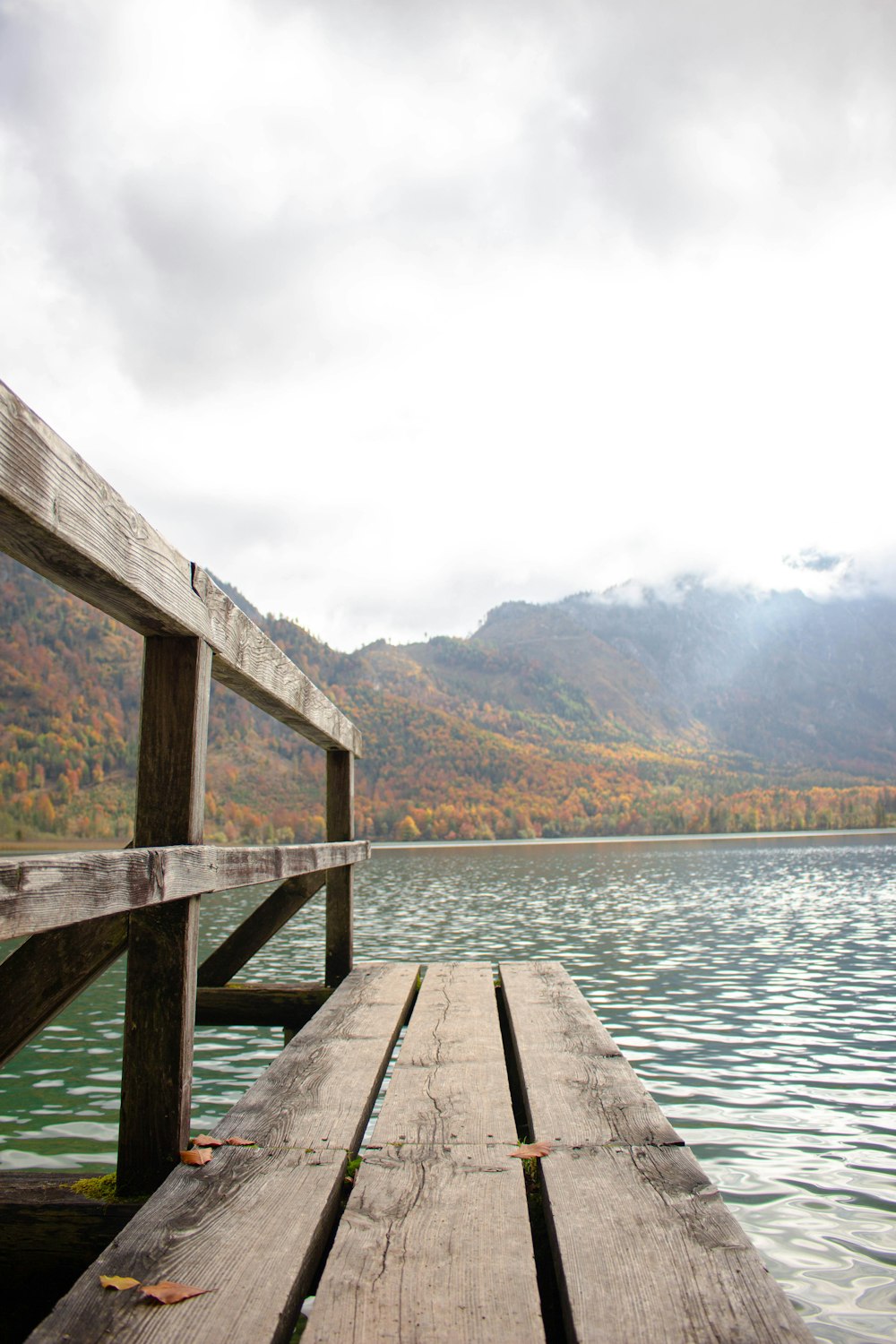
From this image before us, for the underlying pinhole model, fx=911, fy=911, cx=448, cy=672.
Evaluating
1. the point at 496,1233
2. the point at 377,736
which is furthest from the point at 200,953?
the point at 377,736

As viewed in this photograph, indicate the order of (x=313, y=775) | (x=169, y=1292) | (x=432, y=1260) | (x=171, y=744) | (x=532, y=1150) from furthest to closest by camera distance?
(x=313, y=775), (x=171, y=744), (x=532, y=1150), (x=432, y=1260), (x=169, y=1292)

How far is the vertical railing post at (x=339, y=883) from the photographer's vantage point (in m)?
6.55

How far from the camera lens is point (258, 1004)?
6152 mm

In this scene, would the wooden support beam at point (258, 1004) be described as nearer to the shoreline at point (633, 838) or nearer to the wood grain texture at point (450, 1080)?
the wood grain texture at point (450, 1080)

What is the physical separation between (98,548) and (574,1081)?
2433mm

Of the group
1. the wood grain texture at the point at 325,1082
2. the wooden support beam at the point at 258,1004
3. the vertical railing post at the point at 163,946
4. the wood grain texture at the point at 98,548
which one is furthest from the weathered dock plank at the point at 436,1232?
the wooden support beam at the point at 258,1004

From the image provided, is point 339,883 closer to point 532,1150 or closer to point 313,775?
point 532,1150

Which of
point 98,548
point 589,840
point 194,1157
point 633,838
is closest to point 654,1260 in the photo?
point 194,1157

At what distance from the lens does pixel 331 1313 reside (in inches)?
65.2

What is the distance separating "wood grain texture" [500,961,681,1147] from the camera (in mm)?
2674

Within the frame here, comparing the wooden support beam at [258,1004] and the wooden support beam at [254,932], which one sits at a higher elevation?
the wooden support beam at [254,932]

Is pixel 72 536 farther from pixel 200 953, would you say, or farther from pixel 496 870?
pixel 496 870

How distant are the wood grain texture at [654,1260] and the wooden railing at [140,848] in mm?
1176

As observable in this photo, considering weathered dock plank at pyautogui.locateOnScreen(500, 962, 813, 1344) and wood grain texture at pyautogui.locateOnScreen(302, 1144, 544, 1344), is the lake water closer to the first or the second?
weathered dock plank at pyautogui.locateOnScreen(500, 962, 813, 1344)
